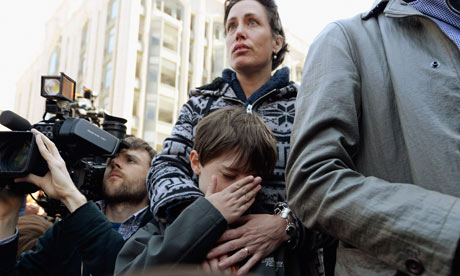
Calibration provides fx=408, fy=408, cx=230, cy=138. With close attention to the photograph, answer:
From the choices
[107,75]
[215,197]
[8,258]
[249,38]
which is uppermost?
[107,75]

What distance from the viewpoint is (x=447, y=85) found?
38.0 inches

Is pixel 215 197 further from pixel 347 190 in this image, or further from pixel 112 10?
pixel 112 10

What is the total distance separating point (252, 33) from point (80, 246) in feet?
4.43

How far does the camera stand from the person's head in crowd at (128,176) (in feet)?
10.3

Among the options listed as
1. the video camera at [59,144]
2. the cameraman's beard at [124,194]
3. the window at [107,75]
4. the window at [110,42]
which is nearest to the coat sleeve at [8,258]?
the video camera at [59,144]

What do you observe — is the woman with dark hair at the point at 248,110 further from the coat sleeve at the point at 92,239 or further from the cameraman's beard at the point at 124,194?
the cameraman's beard at the point at 124,194

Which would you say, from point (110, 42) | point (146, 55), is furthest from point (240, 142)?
point (110, 42)

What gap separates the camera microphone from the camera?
211 cm

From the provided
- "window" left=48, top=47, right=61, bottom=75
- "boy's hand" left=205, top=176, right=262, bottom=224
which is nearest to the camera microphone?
"boy's hand" left=205, top=176, right=262, bottom=224

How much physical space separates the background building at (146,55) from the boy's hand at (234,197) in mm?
17256

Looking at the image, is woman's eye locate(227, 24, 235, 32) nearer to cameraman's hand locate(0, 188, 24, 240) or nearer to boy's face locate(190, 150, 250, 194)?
boy's face locate(190, 150, 250, 194)

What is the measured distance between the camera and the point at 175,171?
1.57 meters

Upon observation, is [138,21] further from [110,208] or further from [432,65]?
[432,65]

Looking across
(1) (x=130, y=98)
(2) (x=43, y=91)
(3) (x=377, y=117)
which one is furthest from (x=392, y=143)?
(1) (x=130, y=98)
